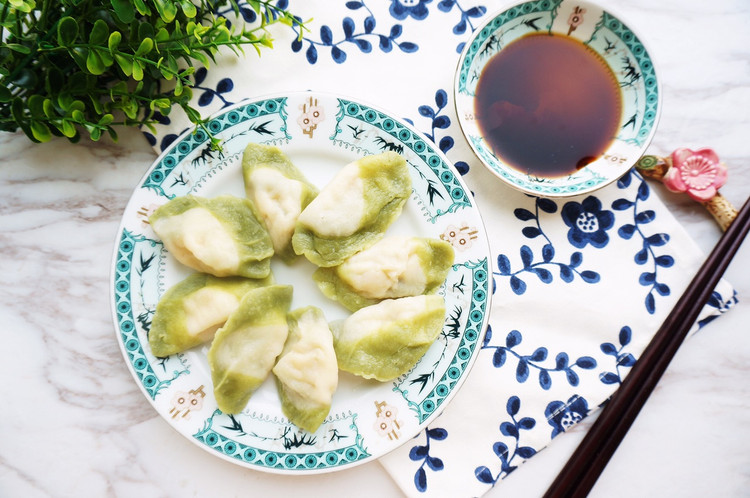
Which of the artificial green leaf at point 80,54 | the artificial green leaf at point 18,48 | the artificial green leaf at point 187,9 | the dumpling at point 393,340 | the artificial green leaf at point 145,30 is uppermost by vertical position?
the artificial green leaf at point 187,9

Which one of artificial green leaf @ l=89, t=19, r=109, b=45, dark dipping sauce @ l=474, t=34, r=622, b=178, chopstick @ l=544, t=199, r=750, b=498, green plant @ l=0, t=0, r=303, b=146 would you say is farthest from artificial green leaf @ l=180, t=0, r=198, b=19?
chopstick @ l=544, t=199, r=750, b=498

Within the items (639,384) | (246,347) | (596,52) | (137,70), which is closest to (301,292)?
(246,347)

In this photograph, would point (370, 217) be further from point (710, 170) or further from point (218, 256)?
point (710, 170)

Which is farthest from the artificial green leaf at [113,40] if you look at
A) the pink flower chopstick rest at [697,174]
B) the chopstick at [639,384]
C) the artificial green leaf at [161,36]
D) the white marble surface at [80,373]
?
the chopstick at [639,384]

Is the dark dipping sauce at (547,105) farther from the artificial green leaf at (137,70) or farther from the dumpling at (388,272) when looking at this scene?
the artificial green leaf at (137,70)

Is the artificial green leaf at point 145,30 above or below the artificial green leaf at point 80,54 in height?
above

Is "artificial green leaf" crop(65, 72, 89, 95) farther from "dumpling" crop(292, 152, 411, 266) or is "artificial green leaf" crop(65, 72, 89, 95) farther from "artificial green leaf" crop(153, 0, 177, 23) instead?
"dumpling" crop(292, 152, 411, 266)

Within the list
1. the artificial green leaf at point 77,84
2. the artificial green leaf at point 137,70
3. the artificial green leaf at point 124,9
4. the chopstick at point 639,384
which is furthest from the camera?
the chopstick at point 639,384
